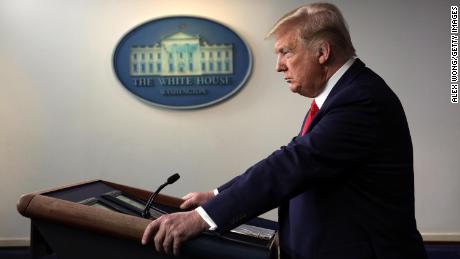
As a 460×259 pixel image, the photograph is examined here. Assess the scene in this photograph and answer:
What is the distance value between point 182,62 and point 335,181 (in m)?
2.14

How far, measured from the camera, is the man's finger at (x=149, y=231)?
890 mm

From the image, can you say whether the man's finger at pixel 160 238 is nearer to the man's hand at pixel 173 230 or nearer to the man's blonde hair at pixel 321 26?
the man's hand at pixel 173 230

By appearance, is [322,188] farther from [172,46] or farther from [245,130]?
[172,46]

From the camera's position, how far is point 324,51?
1118 millimetres

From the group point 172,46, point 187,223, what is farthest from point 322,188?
point 172,46

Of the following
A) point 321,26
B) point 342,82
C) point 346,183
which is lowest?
point 346,183

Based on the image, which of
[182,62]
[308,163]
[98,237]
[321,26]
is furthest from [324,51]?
[182,62]

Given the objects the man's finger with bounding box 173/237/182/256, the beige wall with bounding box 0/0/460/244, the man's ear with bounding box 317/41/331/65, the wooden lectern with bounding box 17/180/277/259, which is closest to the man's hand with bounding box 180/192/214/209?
the wooden lectern with bounding box 17/180/277/259

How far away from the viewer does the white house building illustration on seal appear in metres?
2.93

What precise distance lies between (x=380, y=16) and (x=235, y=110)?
1308mm

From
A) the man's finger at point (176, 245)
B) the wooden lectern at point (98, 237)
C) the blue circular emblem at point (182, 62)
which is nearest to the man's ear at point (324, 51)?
the wooden lectern at point (98, 237)

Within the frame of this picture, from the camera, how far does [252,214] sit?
0.94 meters

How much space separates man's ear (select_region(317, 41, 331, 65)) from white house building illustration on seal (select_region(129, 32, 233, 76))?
183 cm

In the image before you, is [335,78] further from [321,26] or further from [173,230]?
[173,230]
